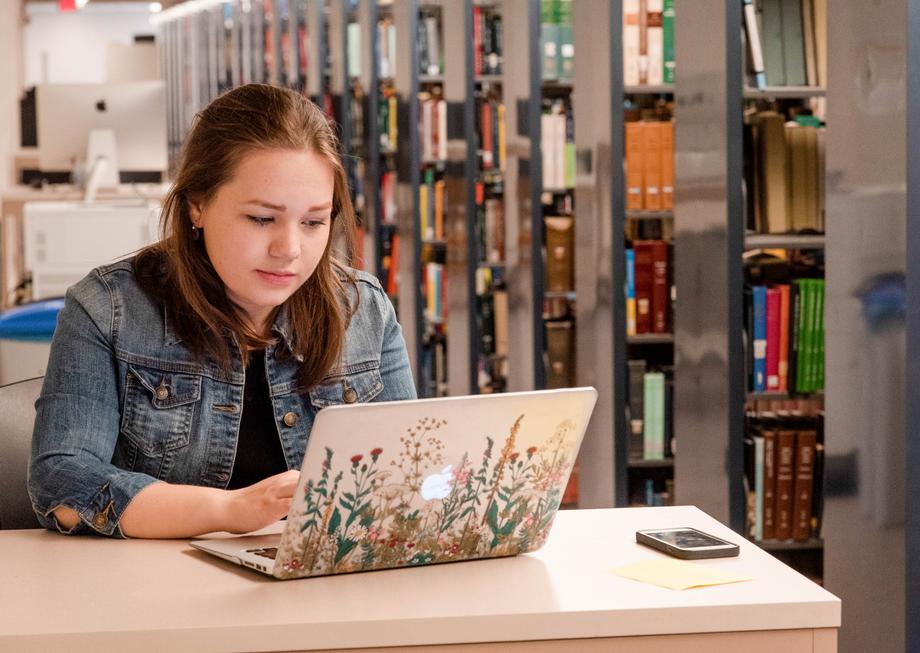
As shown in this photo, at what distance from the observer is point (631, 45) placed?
459 cm

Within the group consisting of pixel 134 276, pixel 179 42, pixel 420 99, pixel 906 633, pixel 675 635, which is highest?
pixel 179 42

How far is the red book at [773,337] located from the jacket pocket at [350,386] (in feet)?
6.34

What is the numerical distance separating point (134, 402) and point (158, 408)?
1.3 inches

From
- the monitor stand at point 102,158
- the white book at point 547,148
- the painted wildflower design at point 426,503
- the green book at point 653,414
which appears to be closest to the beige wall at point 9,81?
the monitor stand at point 102,158

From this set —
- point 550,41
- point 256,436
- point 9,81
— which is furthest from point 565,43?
point 9,81

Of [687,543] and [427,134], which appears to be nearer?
[687,543]

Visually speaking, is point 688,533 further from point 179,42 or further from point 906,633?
point 179,42

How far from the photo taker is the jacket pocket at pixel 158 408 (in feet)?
5.54

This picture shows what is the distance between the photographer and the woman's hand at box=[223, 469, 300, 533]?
1.48 m

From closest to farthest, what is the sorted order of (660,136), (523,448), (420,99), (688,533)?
(523,448), (688,533), (660,136), (420,99)

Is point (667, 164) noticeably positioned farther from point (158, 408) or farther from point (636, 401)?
point (158, 408)

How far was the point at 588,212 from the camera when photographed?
3.85m

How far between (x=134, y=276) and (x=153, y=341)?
11 cm

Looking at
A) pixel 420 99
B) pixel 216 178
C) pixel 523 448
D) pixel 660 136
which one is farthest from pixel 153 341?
pixel 420 99
